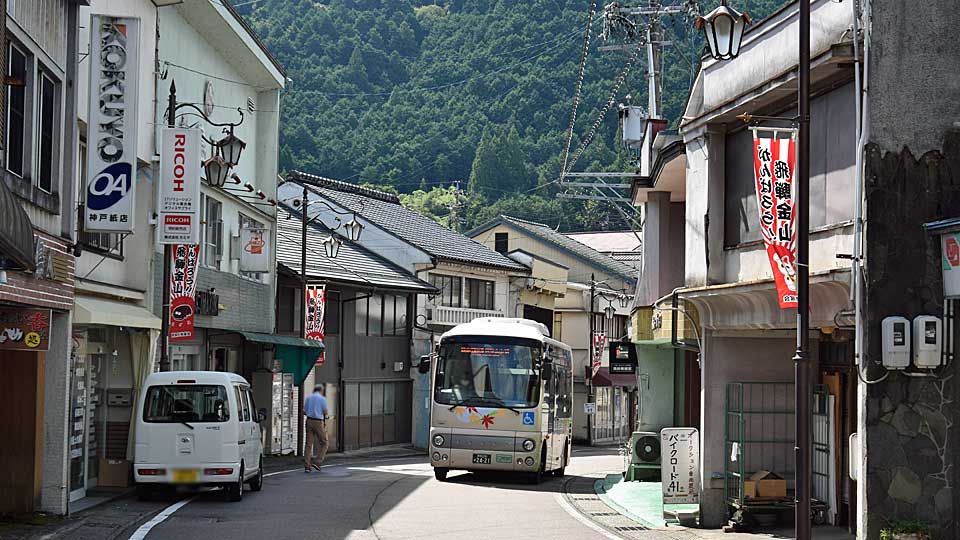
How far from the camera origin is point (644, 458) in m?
26.8

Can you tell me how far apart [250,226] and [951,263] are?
80.3ft

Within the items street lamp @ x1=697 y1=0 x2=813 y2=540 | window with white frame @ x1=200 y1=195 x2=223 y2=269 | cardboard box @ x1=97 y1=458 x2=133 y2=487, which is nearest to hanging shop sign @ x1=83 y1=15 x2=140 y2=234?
cardboard box @ x1=97 y1=458 x2=133 y2=487

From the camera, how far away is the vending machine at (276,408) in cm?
3519

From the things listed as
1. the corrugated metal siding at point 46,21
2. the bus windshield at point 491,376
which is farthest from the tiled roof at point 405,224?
the corrugated metal siding at point 46,21

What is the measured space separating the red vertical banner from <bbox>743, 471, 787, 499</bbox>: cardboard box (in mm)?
20546

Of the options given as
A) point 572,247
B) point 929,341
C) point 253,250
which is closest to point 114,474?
point 253,250

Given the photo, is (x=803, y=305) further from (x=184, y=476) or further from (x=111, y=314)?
(x=111, y=314)

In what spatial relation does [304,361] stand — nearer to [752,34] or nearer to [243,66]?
[243,66]

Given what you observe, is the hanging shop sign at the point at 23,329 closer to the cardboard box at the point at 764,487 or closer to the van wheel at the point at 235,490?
the van wheel at the point at 235,490

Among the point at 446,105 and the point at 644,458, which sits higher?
the point at 446,105

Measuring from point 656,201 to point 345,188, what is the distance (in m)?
27.2

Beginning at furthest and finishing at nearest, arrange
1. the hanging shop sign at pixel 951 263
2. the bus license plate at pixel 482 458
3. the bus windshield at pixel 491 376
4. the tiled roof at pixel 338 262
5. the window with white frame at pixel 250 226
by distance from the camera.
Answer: the tiled roof at pixel 338 262 → the window with white frame at pixel 250 226 → the bus windshield at pixel 491 376 → the bus license plate at pixel 482 458 → the hanging shop sign at pixel 951 263

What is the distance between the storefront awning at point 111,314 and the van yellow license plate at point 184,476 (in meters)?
2.66

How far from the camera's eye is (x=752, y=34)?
53.7ft
